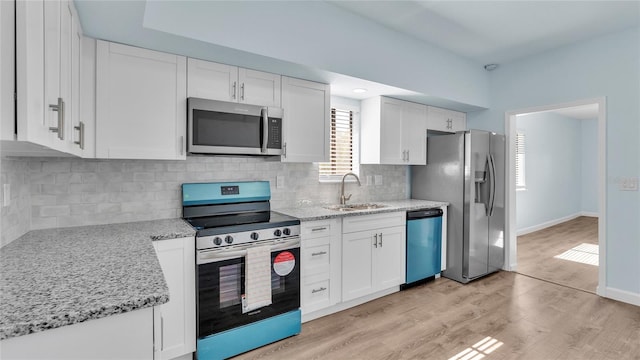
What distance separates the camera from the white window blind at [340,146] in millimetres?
3594

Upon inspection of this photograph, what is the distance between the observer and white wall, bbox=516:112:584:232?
6184 mm

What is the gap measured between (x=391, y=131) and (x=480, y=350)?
2228mm

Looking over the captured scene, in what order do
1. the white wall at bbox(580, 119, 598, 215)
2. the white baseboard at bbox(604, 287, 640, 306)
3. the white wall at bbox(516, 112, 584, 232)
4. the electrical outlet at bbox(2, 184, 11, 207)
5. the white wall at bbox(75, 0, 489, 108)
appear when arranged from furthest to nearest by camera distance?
the white wall at bbox(580, 119, 598, 215) → the white wall at bbox(516, 112, 584, 232) → the white baseboard at bbox(604, 287, 640, 306) → the white wall at bbox(75, 0, 489, 108) → the electrical outlet at bbox(2, 184, 11, 207)

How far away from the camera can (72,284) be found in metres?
1.03

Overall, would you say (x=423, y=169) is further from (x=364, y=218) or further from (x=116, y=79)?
(x=116, y=79)

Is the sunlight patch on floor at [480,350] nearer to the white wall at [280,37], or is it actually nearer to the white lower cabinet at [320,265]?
the white lower cabinet at [320,265]

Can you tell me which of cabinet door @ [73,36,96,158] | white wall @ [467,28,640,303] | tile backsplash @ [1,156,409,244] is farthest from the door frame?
cabinet door @ [73,36,96,158]

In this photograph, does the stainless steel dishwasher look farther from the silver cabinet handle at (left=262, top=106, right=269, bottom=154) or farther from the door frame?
the silver cabinet handle at (left=262, top=106, right=269, bottom=154)

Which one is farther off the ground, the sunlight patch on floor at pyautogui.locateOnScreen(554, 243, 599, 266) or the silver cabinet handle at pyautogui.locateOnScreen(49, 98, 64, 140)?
the silver cabinet handle at pyautogui.locateOnScreen(49, 98, 64, 140)

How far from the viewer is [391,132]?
3590 mm

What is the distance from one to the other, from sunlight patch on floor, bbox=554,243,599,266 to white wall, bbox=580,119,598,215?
3.33 meters

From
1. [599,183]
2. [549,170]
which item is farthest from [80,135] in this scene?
[549,170]

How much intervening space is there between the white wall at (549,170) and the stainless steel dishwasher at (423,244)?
314 cm

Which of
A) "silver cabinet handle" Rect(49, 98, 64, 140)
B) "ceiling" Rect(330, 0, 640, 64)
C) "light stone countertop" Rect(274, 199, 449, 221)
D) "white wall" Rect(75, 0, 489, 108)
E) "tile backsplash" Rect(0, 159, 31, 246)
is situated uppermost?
"ceiling" Rect(330, 0, 640, 64)
